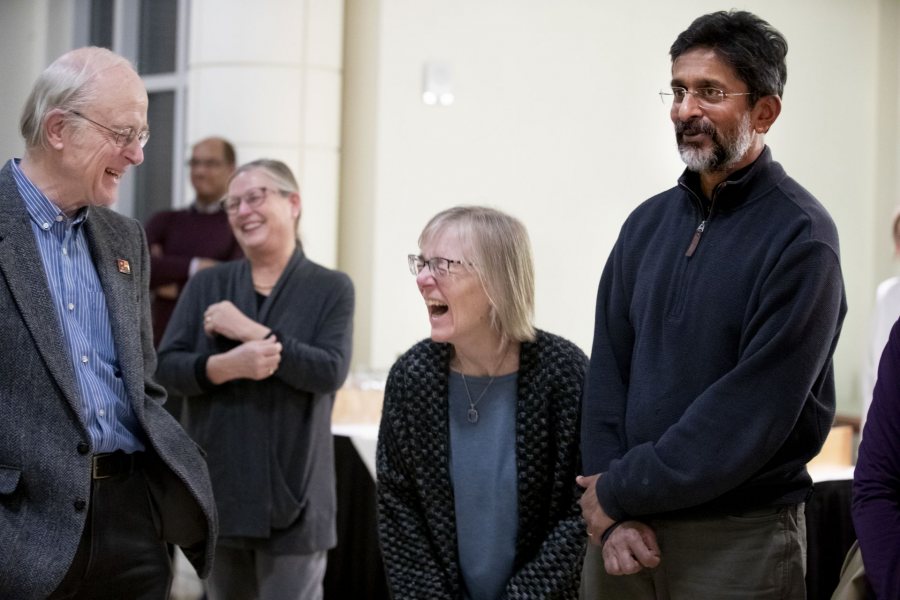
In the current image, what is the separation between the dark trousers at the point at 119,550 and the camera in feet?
7.73

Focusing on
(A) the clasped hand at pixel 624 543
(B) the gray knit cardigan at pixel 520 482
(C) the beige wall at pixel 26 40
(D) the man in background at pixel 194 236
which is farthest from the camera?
(C) the beige wall at pixel 26 40

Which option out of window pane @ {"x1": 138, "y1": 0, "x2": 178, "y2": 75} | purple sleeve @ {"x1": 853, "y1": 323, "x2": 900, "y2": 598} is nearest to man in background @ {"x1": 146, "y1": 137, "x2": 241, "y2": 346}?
window pane @ {"x1": 138, "y1": 0, "x2": 178, "y2": 75}

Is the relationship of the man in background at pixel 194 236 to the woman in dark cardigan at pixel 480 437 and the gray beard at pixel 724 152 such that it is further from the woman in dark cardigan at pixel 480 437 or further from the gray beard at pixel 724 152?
the gray beard at pixel 724 152

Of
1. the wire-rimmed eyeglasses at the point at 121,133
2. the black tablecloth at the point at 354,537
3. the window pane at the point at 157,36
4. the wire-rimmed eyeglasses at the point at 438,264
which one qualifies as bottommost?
the black tablecloth at the point at 354,537

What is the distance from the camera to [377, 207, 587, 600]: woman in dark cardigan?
256 centimetres

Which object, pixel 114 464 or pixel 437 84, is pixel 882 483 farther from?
pixel 437 84

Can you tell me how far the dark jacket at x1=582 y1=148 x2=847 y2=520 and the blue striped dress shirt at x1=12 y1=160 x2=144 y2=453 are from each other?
977 millimetres

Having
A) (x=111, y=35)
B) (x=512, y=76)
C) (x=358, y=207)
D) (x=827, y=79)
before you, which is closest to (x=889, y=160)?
(x=827, y=79)

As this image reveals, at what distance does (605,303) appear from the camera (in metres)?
2.56

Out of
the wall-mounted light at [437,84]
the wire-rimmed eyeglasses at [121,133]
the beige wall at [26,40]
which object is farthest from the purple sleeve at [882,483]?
the beige wall at [26,40]

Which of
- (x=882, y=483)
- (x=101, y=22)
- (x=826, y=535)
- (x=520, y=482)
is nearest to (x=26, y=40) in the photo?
(x=101, y=22)

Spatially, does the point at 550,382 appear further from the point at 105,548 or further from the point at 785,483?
the point at 105,548

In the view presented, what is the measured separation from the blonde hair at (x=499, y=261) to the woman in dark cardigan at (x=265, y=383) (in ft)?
3.08

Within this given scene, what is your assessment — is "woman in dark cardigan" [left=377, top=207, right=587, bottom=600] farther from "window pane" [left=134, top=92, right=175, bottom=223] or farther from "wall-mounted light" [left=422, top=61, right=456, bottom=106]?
"window pane" [left=134, top=92, right=175, bottom=223]
